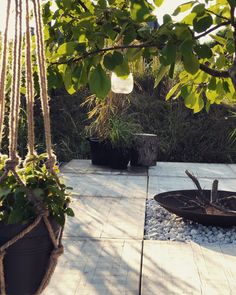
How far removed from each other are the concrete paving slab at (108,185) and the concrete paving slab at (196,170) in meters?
0.65

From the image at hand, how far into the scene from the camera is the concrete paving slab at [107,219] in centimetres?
437

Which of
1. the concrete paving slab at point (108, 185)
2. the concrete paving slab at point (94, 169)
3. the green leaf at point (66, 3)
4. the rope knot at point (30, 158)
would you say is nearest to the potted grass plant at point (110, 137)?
the concrete paving slab at point (94, 169)

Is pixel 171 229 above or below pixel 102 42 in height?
below

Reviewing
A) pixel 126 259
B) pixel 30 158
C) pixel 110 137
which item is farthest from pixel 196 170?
pixel 30 158

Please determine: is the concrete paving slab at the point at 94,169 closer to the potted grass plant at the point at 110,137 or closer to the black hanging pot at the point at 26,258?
the potted grass plant at the point at 110,137

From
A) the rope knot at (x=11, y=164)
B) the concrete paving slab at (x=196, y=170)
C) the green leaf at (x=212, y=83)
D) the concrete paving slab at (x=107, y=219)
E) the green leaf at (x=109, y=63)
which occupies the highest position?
the green leaf at (x=109, y=63)

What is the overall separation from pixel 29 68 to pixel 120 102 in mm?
7223

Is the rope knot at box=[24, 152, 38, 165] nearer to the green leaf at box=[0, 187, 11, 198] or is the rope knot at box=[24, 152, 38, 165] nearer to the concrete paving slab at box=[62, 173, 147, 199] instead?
the green leaf at box=[0, 187, 11, 198]

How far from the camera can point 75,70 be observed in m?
1.72

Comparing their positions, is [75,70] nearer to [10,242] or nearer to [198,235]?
[10,242]

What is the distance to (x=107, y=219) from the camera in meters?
4.86

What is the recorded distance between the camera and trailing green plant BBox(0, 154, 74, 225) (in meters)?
1.67

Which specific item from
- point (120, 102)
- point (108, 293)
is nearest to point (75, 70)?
point (108, 293)

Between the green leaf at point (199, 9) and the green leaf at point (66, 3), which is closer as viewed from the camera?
the green leaf at point (199, 9)
